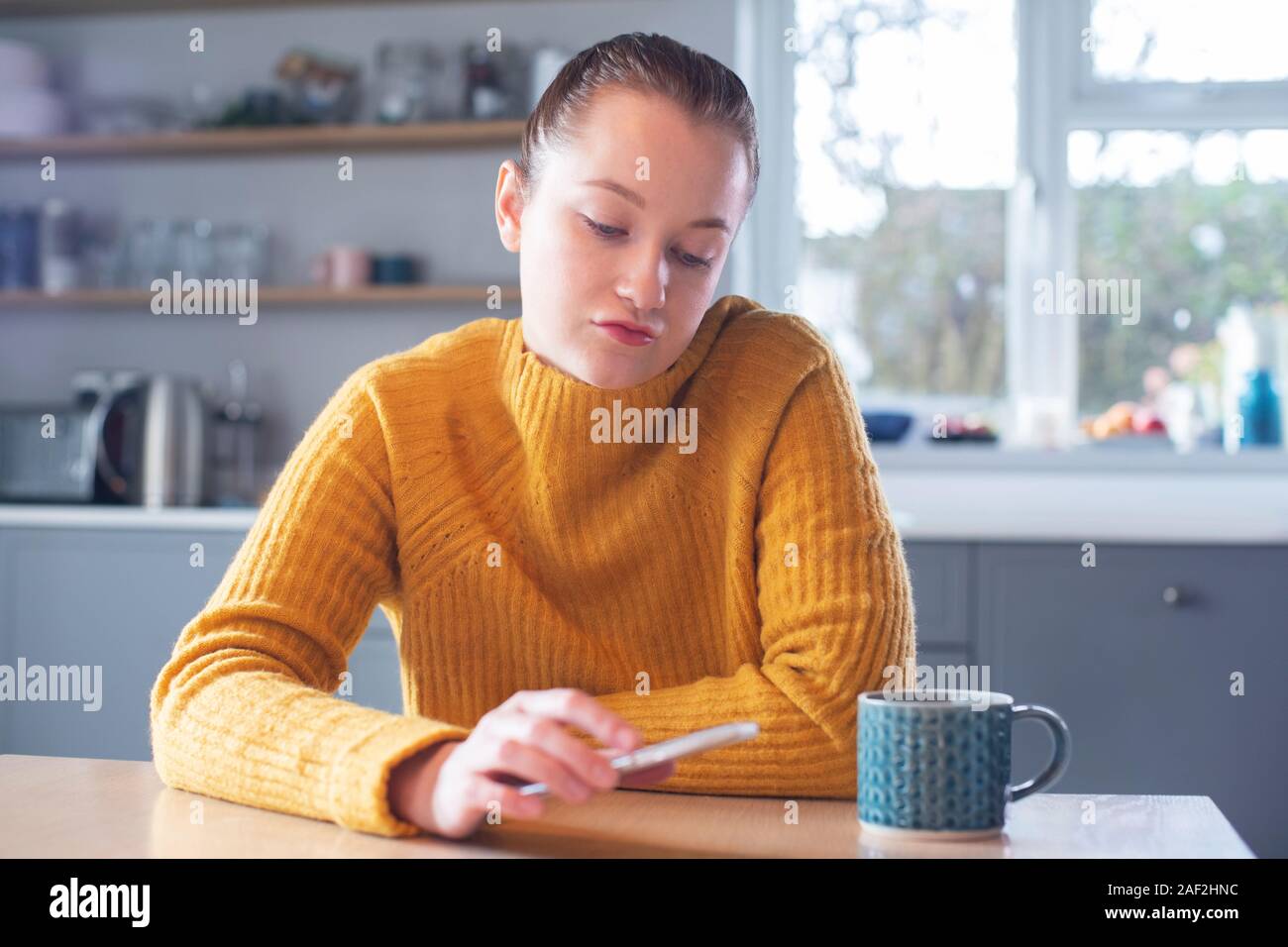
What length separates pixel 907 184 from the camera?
3.38 m

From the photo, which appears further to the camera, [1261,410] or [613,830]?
[1261,410]

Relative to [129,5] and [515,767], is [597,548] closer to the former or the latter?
[515,767]

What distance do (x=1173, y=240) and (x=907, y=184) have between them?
0.63 m

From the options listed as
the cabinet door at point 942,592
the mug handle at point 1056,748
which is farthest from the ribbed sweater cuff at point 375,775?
the cabinet door at point 942,592

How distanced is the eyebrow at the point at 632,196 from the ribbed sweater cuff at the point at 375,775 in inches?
16.5

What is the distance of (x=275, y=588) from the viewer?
1.05 m

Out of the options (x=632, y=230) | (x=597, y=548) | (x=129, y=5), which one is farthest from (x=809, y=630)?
(x=129, y=5)

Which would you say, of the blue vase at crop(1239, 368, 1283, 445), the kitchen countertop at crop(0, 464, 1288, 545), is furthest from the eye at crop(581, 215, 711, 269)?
the blue vase at crop(1239, 368, 1283, 445)

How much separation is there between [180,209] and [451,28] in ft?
2.68

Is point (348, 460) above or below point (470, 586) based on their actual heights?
above

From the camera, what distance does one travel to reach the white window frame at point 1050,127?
3238 mm

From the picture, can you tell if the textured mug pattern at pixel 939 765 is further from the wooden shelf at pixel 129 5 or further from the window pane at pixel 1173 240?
the wooden shelf at pixel 129 5
